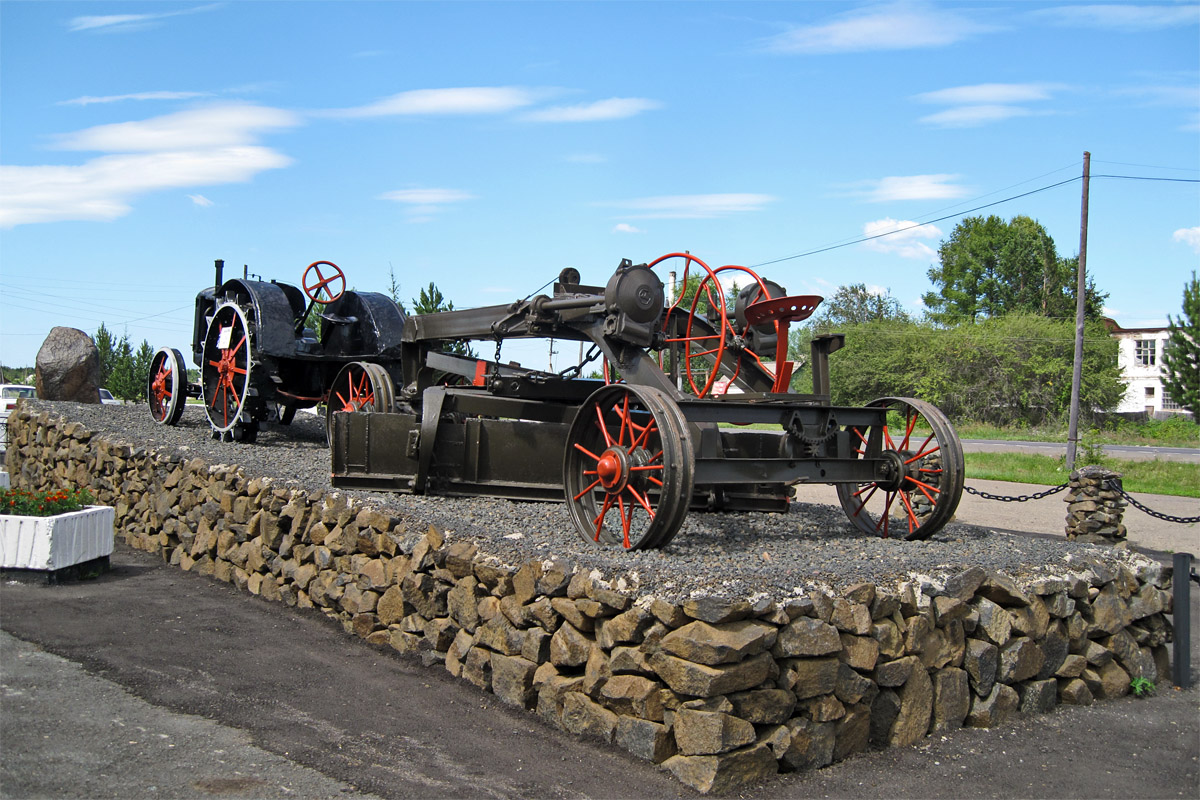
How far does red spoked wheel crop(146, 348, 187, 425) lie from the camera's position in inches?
560

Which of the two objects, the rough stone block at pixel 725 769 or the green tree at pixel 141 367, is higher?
the green tree at pixel 141 367

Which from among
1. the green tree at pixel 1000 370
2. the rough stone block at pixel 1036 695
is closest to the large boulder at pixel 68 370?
the rough stone block at pixel 1036 695

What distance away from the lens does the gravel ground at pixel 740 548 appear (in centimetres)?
520

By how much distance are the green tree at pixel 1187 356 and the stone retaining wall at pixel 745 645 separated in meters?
43.9

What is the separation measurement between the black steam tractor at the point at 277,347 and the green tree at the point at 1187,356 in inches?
1652

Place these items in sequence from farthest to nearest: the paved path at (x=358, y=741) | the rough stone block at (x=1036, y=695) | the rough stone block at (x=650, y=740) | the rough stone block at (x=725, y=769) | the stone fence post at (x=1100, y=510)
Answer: the stone fence post at (x=1100, y=510)
the rough stone block at (x=1036, y=695)
the rough stone block at (x=650, y=740)
the paved path at (x=358, y=741)
the rough stone block at (x=725, y=769)

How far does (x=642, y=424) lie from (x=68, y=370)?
13887mm

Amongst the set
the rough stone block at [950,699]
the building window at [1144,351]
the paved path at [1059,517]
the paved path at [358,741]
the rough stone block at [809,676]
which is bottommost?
the paved path at [358,741]

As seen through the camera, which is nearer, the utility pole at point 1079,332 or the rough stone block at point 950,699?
the rough stone block at point 950,699

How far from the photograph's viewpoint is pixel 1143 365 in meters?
62.8

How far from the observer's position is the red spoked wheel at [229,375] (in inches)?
501

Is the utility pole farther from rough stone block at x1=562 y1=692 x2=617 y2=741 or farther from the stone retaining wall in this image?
rough stone block at x1=562 y1=692 x2=617 y2=741

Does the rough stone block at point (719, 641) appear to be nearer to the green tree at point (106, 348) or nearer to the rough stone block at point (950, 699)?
the rough stone block at point (950, 699)

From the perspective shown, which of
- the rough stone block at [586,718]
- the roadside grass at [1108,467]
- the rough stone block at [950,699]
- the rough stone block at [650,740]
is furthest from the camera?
the roadside grass at [1108,467]
